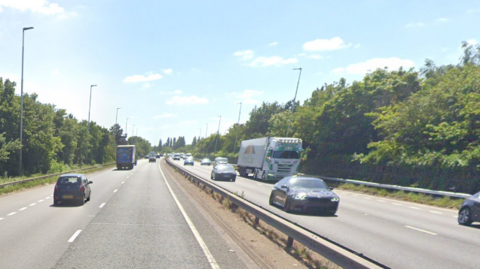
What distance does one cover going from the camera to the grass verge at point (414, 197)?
2169 cm

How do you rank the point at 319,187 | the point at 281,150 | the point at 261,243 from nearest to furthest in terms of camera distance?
the point at 261,243
the point at 319,187
the point at 281,150

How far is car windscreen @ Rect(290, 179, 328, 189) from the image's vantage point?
1707 centimetres

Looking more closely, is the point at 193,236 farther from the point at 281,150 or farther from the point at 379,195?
the point at 281,150

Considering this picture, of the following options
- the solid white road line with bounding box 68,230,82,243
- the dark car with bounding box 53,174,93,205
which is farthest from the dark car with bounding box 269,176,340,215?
the dark car with bounding box 53,174,93,205

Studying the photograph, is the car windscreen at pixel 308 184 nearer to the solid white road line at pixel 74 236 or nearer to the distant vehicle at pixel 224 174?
the solid white road line at pixel 74 236

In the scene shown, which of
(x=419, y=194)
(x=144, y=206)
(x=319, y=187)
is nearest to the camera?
(x=319, y=187)

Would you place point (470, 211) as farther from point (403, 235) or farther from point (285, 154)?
point (285, 154)

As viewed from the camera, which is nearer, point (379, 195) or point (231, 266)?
point (231, 266)

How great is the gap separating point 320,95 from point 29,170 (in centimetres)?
3472

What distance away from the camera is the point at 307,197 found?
15.9 meters

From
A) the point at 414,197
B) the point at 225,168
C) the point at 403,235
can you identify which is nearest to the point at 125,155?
the point at 225,168

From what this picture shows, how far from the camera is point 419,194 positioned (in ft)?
80.7

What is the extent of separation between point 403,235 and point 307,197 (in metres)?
4.26

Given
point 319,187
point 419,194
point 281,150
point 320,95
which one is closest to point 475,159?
point 419,194
